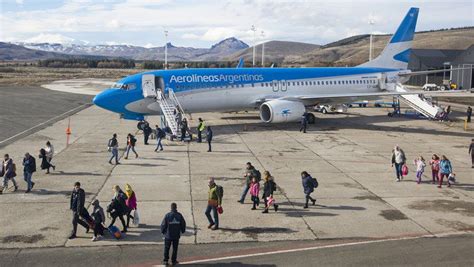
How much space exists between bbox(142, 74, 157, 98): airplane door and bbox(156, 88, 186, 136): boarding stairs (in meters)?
0.47

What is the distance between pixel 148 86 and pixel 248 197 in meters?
16.3

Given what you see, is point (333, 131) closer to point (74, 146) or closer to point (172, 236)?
point (74, 146)

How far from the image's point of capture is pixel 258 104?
36.5 meters

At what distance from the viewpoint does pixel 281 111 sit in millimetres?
34750

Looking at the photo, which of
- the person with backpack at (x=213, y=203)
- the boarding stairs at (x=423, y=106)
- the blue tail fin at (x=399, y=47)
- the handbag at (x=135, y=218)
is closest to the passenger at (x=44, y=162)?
the handbag at (x=135, y=218)

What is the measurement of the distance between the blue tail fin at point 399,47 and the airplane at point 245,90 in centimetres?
88

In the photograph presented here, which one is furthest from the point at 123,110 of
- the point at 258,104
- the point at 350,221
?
the point at 350,221

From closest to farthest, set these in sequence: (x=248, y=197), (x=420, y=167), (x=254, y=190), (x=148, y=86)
A: (x=254, y=190)
(x=248, y=197)
(x=420, y=167)
(x=148, y=86)

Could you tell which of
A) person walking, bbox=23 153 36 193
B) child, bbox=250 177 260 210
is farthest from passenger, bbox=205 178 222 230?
person walking, bbox=23 153 36 193

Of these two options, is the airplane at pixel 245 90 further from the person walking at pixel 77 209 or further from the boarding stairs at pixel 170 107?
the person walking at pixel 77 209

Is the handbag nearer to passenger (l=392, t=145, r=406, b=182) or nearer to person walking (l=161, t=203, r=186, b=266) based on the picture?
person walking (l=161, t=203, r=186, b=266)

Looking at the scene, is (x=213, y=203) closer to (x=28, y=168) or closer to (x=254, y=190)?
(x=254, y=190)

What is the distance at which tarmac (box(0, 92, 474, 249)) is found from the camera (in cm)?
1465

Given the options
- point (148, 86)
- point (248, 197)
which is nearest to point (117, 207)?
point (248, 197)
